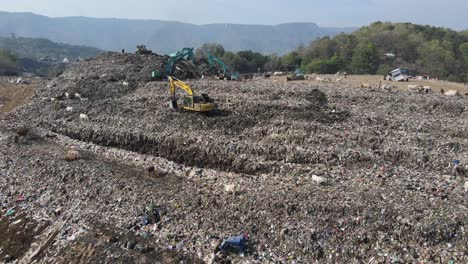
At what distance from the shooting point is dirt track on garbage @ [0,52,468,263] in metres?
9.54

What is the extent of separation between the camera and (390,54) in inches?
1598

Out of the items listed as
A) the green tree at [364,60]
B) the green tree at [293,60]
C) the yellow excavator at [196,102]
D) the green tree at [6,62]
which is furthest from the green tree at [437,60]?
the green tree at [6,62]

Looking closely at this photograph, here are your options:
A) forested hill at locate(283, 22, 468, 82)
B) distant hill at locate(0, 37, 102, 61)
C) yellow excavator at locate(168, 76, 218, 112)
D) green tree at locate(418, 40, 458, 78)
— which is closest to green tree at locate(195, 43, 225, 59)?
forested hill at locate(283, 22, 468, 82)

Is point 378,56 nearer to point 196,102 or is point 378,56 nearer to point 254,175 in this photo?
point 196,102

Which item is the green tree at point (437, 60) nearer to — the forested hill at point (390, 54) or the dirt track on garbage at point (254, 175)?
the forested hill at point (390, 54)

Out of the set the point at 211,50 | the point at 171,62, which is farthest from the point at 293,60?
the point at 171,62

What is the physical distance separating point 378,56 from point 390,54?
1.63 m

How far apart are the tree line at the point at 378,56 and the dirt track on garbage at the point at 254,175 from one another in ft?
71.3

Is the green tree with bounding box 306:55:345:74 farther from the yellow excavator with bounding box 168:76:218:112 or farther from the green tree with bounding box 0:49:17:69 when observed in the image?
the green tree with bounding box 0:49:17:69

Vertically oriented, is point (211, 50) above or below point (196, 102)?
above

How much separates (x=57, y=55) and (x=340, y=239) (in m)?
164

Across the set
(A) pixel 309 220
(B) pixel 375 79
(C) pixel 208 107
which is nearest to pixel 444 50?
(B) pixel 375 79

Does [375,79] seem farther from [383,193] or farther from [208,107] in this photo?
[383,193]

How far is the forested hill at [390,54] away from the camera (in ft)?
131
